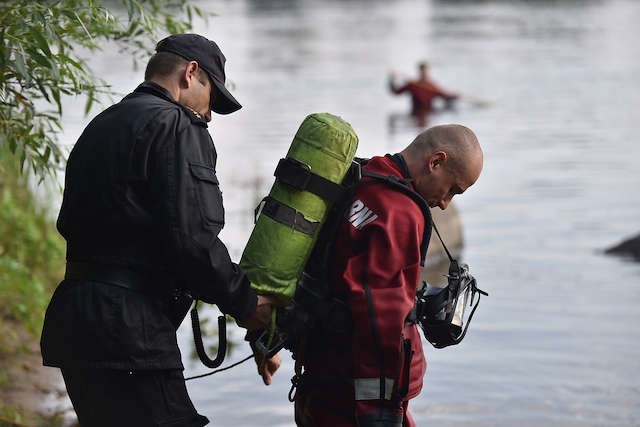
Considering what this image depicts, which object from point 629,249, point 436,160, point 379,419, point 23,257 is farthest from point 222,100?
point 629,249

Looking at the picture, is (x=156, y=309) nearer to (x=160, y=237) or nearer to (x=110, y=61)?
(x=160, y=237)

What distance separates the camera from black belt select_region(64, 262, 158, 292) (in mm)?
3742

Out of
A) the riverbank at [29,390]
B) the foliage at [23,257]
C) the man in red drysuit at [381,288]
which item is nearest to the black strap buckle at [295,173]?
the man in red drysuit at [381,288]

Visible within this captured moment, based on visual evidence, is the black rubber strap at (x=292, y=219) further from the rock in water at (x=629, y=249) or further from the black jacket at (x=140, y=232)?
the rock in water at (x=629, y=249)

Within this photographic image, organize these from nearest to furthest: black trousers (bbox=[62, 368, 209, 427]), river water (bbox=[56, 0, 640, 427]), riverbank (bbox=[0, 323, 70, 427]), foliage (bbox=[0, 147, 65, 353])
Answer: black trousers (bbox=[62, 368, 209, 427]), riverbank (bbox=[0, 323, 70, 427]), river water (bbox=[56, 0, 640, 427]), foliage (bbox=[0, 147, 65, 353])

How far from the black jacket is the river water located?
11.4 ft

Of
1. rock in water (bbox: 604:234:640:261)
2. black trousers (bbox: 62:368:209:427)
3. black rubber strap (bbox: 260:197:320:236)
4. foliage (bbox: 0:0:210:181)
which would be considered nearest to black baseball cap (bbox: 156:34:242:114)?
black rubber strap (bbox: 260:197:320:236)

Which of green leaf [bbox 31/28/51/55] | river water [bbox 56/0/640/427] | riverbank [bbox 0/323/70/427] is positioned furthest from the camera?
river water [bbox 56/0/640/427]

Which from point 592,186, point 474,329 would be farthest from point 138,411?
point 592,186

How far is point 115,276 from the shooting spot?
374 cm

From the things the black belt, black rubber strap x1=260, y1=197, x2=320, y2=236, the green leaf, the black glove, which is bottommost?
the black glove

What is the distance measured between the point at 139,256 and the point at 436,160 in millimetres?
1001

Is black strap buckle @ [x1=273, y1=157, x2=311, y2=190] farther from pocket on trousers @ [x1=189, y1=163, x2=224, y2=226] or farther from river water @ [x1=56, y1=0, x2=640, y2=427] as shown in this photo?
river water @ [x1=56, y1=0, x2=640, y2=427]

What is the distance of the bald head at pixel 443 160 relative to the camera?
12.8 ft
